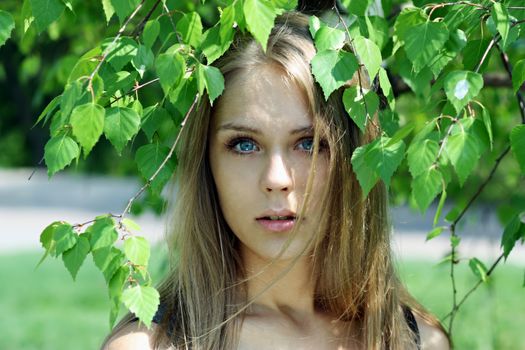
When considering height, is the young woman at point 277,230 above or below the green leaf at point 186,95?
below

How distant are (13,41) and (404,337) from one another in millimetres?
4118

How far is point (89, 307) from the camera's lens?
8477 mm

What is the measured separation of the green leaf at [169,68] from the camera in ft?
5.85

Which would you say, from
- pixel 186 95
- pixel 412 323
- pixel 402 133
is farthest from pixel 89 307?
pixel 402 133

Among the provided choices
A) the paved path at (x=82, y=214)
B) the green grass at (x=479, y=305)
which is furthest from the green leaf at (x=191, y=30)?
the green grass at (x=479, y=305)

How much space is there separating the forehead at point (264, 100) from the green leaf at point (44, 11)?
44 centimetres

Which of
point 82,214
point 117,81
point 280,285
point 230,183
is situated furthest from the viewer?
point 82,214

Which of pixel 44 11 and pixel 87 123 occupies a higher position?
pixel 44 11

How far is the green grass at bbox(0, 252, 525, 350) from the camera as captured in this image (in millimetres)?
6922

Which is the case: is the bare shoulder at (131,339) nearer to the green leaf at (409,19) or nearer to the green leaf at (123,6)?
the green leaf at (123,6)

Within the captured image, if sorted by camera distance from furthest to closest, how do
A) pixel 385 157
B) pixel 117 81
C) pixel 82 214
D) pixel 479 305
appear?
pixel 82 214 < pixel 479 305 < pixel 117 81 < pixel 385 157

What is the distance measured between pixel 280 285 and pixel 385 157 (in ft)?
2.08

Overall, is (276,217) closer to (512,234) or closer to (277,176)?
(277,176)

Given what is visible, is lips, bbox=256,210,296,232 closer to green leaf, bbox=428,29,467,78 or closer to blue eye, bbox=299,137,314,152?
blue eye, bbox=299,137,314,152
